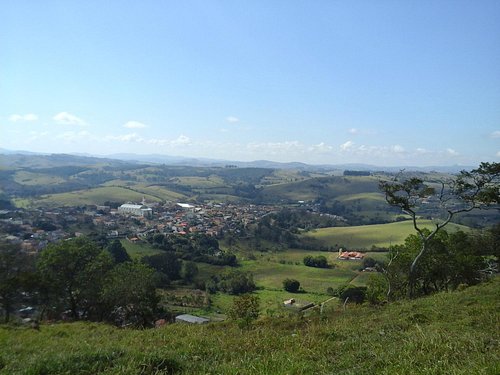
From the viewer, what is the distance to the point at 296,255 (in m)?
81.0

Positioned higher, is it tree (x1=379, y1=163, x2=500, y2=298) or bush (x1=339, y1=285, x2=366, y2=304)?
tree (x1=379, y1=163, x2=500, y2=298)

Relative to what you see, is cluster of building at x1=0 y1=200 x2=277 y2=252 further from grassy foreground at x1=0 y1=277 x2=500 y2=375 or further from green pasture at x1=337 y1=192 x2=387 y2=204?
grassy foreground at x1=0 y1=277 x2=500 y2=375

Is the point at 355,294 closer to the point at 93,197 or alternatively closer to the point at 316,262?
the point at 316,262

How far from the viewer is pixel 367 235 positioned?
317 feet

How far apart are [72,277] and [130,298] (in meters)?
4.39

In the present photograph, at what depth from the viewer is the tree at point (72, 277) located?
2328 cm

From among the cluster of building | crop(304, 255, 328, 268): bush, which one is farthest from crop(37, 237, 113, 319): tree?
crop(304, 255, 328, 268): bush

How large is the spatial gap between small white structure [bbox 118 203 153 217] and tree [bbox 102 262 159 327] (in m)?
97.0

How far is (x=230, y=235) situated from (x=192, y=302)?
50406mm

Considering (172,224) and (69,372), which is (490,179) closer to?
(69,372)

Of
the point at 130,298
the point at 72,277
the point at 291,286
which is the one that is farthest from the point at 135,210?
the point at 130,298

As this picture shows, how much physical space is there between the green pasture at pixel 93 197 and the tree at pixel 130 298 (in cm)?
11040

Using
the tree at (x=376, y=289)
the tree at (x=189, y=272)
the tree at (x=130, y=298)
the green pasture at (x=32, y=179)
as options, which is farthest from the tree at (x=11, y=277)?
the green pasture at (x=32, y=179)

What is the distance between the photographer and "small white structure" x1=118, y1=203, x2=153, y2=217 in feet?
390
